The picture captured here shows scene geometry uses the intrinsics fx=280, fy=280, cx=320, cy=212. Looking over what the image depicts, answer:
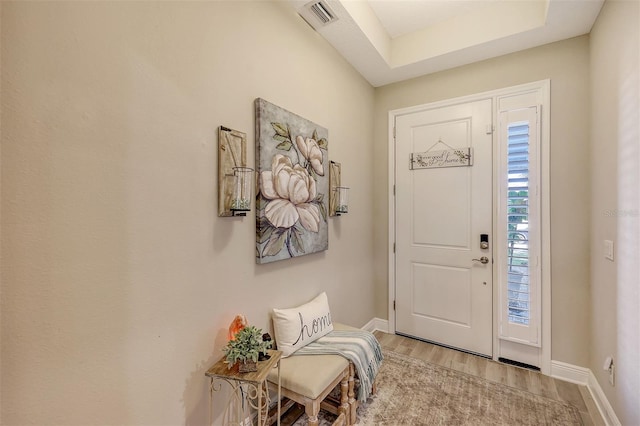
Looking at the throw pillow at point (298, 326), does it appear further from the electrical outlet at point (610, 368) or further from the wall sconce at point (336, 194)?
the electrical outlet at point (610, 368)

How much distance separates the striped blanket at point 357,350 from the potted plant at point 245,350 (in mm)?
495

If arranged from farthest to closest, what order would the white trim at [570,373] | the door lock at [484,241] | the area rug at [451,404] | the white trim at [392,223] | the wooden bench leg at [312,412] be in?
the white trim at [392,223]
the door lock at [484,241]
the white trim at [570,373]
the area rug at [451,404]
the wooden bench leg at [312,412]

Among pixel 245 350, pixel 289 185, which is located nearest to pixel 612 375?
pixel 245 350

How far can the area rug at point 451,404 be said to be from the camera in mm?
1808

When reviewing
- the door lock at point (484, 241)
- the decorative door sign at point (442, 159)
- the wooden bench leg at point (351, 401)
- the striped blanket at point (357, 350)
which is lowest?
the wooden bench leg at point (351, 401)

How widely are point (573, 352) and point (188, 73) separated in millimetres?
3352

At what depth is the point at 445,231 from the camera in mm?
2789

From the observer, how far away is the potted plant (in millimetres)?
1298

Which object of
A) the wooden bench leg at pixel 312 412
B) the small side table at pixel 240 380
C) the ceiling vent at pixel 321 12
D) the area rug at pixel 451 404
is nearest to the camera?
the small side table at pixel 240 380

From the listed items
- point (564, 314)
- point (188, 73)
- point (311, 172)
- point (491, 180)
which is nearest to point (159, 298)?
point (188, 73)

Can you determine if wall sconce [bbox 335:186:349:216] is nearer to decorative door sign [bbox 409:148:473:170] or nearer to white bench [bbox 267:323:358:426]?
decorative door sign [bbox 409:148:473:170]

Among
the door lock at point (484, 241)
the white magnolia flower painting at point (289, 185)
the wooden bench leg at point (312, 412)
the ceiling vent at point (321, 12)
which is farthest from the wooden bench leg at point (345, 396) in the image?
the ceiling vent at point (321, 12)

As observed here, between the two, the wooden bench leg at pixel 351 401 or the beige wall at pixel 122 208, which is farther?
the wooden bench leg at pixel 351 401

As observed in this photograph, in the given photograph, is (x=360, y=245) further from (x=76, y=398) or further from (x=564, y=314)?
(x=76, y=398)
